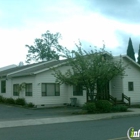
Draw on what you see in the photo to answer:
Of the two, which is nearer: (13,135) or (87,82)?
(13,135)

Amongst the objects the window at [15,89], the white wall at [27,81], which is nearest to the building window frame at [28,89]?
the white wall at [27,81]

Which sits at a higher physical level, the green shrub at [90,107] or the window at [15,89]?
the window at [15,89]

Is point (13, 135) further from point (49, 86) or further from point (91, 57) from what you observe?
point (49, 86)

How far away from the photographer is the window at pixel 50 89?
25.9 meters

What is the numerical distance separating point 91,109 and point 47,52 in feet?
149

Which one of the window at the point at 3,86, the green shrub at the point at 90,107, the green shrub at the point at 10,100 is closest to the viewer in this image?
the green shrub at the point at 90,107

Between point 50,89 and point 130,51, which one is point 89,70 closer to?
point 50,89

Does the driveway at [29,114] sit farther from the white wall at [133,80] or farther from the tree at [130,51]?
the tree at [130,51]

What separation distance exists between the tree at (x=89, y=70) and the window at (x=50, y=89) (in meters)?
5.78

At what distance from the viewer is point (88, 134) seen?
10898 millimetres

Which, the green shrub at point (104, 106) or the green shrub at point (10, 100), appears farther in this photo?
the green shrub at point (10, 100)

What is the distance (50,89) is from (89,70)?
7730 millimetres

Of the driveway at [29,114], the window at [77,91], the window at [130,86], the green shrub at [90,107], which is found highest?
the window at [130,86]

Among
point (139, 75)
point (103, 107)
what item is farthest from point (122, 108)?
point (139, 75)
